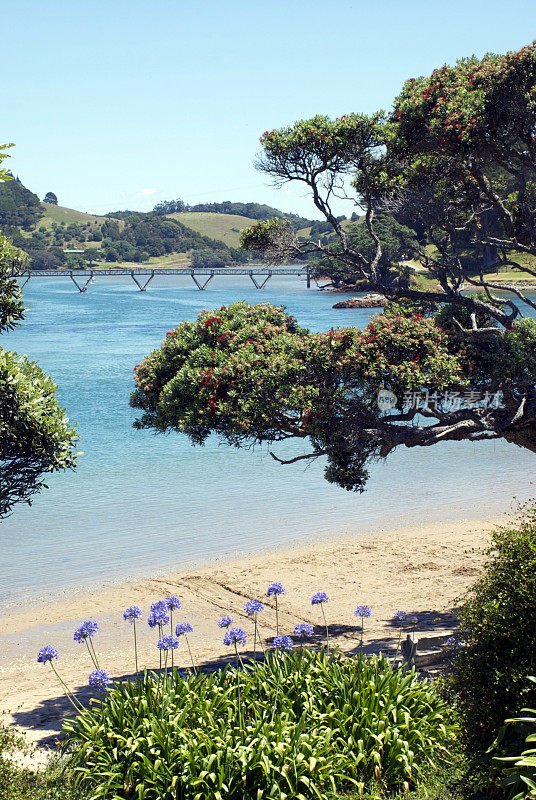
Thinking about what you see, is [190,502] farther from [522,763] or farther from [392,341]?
[522,763]

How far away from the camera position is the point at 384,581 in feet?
55.5

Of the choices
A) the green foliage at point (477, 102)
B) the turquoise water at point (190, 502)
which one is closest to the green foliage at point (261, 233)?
the green foliage at point (477, 102)

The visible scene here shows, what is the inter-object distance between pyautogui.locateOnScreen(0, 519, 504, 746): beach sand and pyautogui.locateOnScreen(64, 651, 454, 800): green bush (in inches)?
89.3

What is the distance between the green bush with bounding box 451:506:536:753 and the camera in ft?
20.7

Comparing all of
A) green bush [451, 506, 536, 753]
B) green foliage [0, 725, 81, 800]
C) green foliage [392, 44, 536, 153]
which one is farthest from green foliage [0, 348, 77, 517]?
green foliage [392, 44, 536, 153]

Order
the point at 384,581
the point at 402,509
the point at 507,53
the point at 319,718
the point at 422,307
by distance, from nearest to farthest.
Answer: the point at 319,718 < the point at 507,53 < the point at 422,307 < the point at 384,581 < the point at 402,509

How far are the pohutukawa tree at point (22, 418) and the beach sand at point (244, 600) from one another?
376 centimetres

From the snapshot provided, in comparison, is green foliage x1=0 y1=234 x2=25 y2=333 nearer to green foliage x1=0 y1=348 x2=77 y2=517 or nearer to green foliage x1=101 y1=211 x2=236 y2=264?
green foliage x1=0 y1=348 x2=77 y2=517

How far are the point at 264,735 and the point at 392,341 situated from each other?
613 cm

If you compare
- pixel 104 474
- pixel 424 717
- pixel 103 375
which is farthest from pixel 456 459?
pixel 103 375

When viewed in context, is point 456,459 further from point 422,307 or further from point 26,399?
point 26,399

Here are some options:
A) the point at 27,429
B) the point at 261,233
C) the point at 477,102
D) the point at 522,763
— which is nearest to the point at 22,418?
the point at 27,429

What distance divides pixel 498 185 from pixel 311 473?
15142 mm

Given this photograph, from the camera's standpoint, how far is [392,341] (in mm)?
11367
